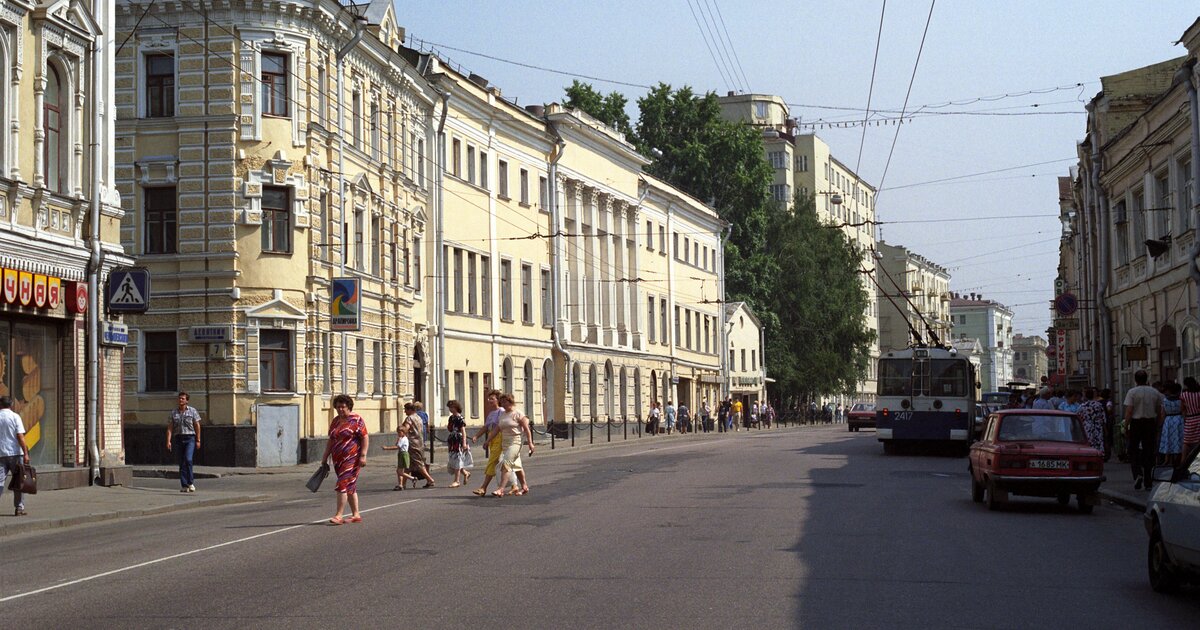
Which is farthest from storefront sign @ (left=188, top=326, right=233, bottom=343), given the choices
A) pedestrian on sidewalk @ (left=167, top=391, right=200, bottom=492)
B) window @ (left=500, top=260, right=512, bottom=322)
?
window @ (left=500, top=260, right=512, bottom=322)

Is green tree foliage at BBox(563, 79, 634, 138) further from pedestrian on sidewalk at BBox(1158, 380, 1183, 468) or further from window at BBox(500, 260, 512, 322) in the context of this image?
pedestrian on sidewalk at BBox(1158, 380, 1183, 468)

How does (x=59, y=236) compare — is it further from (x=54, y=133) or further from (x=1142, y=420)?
(x=1142, y=420)

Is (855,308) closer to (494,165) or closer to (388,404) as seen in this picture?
(494,165)

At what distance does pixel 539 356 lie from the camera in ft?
203

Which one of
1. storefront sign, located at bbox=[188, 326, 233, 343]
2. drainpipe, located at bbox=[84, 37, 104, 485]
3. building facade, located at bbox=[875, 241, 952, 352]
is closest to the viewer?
drainpipe, located at bbox=[84, 37, 104, 485]

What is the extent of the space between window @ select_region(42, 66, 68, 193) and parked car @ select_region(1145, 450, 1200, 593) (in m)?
21.5

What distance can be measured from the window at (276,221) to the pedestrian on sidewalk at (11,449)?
699 inches

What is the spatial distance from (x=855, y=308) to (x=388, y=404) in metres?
55.9

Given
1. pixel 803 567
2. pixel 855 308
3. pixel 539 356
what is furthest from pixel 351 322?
pixel 855 308

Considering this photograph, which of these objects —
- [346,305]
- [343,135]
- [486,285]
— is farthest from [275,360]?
[486,285]

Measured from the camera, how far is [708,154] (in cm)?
8919

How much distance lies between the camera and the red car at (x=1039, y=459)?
19.3m

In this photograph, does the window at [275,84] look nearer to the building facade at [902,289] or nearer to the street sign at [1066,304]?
the street sign at [1066,304]

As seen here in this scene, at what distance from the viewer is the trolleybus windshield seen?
38.3 m
